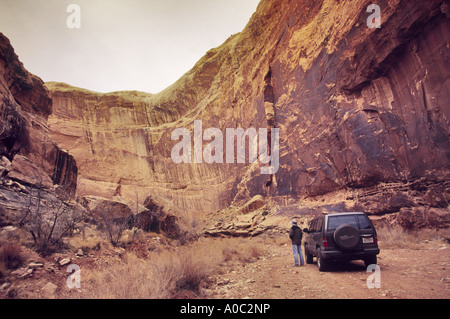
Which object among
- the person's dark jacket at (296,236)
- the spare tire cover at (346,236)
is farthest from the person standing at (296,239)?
the spare tire cover at (346,236)

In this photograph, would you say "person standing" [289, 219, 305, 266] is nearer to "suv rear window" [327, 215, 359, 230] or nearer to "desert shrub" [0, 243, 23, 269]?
"suv rear window" [327, 215, 359, 230]

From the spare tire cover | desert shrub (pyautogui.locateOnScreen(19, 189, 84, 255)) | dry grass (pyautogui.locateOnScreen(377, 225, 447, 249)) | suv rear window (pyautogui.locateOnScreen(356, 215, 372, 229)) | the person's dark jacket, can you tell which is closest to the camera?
the spare tire cover

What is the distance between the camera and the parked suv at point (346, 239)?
6.74 meters

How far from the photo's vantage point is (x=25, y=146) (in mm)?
15180

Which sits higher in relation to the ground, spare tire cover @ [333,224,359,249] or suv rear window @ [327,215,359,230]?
suv rear window @ [327,215,359,230]

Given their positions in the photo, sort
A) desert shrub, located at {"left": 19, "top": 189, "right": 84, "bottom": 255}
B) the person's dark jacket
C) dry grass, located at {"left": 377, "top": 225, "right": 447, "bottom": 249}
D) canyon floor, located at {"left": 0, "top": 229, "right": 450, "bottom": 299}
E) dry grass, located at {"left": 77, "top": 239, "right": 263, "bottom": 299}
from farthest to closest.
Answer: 1. dry grass, located at {"left": 377, "top": 225, "right": 447, "bottom": 249}
2. the person's dark jacket
3. desert shrub, located at {"left": 19, "top": 189, "right": 84, "bottom": 255}
4. canyon floor, located at {"left": 0, "top": 229, "right": 450, "bottom": 299}
5. dry grass, located at {"left": 77, "top": 239, "right": 263, "bottom": 299}

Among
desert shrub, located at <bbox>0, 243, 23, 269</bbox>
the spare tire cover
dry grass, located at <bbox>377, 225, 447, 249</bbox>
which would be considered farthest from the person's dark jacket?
desert shrub, located at <bbox>0, 243, 23, 269</bbox>

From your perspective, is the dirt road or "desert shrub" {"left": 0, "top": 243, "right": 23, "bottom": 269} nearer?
the dirt road

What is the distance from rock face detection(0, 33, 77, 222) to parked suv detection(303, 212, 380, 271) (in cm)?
1067

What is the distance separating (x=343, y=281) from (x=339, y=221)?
1818mm

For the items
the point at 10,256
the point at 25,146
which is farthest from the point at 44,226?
the point at 25,146

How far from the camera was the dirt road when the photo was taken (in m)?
4.80

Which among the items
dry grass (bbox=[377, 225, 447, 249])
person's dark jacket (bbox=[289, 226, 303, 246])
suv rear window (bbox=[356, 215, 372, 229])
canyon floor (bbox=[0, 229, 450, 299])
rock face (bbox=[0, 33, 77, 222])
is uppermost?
rock face (bbox=[0, 33, 77, 222])
